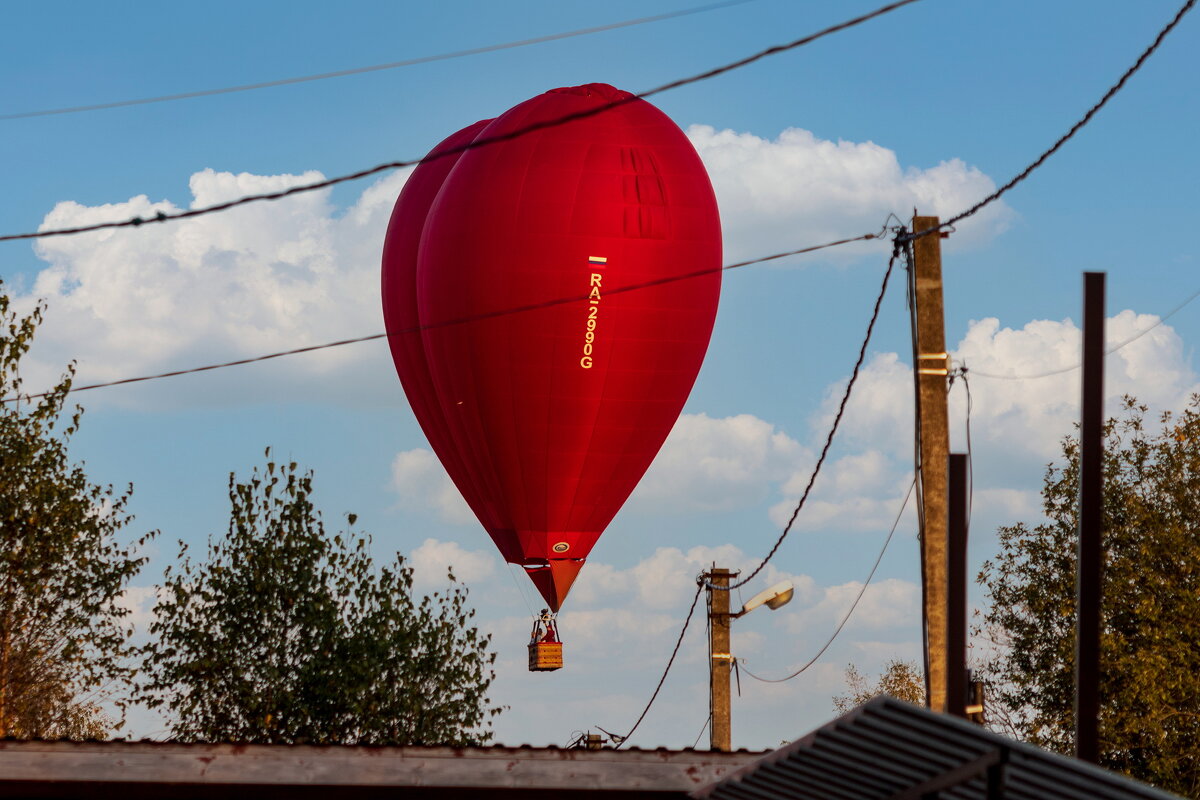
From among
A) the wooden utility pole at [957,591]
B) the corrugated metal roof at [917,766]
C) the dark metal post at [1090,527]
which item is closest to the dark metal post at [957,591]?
the wooden utility pole at [957,591]

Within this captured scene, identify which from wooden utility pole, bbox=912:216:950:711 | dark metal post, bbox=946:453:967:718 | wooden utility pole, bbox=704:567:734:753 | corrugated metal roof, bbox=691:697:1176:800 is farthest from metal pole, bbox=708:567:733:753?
corrugated metal roof, bbox=691:697:1176:800

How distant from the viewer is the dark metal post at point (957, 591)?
13.9 metres

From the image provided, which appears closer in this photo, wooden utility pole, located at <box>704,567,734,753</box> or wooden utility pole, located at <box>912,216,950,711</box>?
wooden utility pole, located at <box>912,216,950,711</box>

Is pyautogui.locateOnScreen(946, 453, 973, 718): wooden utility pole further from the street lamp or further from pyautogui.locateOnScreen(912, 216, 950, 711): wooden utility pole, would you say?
the street lamp

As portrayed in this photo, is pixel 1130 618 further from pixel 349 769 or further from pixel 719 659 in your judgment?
pixel 349 769

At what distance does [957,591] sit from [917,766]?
400 cm

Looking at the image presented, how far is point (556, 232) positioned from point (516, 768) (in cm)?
1775

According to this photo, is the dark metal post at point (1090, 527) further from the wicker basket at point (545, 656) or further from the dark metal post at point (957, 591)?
the wicker basket at point (545, 656)

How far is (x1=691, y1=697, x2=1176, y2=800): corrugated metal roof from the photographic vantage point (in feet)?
30.2

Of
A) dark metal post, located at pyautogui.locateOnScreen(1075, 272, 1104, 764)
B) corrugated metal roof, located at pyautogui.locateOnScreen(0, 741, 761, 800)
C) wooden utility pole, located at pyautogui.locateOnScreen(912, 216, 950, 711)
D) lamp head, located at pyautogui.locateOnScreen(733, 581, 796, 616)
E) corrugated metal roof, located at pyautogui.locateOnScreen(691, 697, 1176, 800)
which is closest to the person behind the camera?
corrugated metal roof, located at pyautogui.locateOnScreen(691, 697, 1176, 800)

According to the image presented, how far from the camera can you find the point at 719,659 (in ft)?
98.7

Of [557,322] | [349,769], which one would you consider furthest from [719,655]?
[349,769]

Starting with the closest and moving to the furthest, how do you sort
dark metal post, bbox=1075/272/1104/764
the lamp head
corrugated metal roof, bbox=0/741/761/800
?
1. corrugated metal roof, bbox=0/741/761/800
2. dark metal post, bbox=1075/272/1104/764
3. the lamp head

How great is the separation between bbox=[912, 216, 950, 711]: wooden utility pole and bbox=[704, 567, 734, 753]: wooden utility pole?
13595mm
